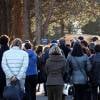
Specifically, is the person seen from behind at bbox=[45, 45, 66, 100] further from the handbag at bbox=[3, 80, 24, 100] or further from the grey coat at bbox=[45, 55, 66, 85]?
the handbag at bbox=[3, 80, 24, 100]

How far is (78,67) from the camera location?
12609mm

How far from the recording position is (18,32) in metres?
40.7

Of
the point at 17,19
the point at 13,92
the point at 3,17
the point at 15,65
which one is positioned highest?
the point at 3,17

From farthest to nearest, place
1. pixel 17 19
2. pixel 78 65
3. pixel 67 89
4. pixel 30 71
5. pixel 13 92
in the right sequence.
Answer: pixel 17 19
pixel 67 89
pixel 30 71
pixel 78 65
pixel 13 92

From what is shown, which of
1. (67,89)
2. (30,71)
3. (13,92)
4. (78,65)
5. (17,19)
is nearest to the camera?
(13,92)

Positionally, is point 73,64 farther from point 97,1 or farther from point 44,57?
point 97,1

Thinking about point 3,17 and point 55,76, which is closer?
point 55,76

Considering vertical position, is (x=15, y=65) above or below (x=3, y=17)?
below

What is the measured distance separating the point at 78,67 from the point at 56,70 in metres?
0.82

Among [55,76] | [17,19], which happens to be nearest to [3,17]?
[17,19]

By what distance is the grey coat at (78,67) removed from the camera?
12.6 meters

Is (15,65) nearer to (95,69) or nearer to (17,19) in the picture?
(95,69)

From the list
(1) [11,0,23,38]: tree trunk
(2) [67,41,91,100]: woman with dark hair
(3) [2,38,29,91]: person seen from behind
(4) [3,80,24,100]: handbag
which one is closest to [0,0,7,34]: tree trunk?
(1) [11,0,23,38]: tree trunk

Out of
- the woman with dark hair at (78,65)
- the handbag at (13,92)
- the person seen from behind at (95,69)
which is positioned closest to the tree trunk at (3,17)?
the person seen from behind at (95,69)
